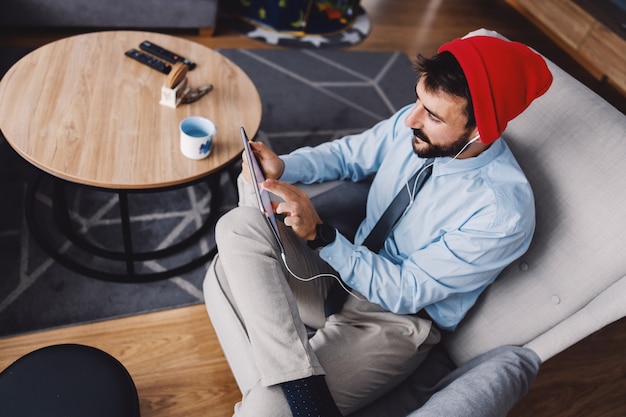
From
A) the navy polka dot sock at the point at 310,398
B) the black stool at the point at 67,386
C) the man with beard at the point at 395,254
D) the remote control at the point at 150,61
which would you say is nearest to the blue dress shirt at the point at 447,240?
the man with beard at the point at 395,254

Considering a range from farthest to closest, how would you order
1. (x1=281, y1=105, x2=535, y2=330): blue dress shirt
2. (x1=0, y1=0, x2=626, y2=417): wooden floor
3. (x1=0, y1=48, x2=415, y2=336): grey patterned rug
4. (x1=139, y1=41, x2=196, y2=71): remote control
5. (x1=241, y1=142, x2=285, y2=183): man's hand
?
1. (x1=139, y1=41, x2=196, y2=71): remote control
2. (x1=0, y1=48, x2=415, y2=336): grey patterned rug
3. (x1=0, y1=0, x2=626, y2=417): wooden floor
4. (x1=241, y1=142, x2=285, y2=183): man's hand
5. (x1=281, y1=105, x2=535, y2=330): blue dress shirt

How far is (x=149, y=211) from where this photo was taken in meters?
1.86

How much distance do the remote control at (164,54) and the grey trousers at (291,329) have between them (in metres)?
0.73

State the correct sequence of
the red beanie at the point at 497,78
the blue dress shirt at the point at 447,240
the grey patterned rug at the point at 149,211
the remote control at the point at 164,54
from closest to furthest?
1. the red beanie at the point at 497,78
2. the blue dress shirt at the point at 447,240
3. the grey patterned rug at the point at 149,211
4. the remote control at the point at 164,54

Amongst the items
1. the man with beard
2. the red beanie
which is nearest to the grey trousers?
the man with beard

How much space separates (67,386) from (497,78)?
1098 mm

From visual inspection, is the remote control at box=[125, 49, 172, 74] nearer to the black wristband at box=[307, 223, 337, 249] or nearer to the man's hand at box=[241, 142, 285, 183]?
the man's hand at box=[241, 142, 285, 183]

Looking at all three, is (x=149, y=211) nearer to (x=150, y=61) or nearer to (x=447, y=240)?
(x=150, y=61)

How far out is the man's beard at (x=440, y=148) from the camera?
109 cm

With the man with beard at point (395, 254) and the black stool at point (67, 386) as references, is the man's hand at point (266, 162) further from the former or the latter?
the black stool at point (67, 386)

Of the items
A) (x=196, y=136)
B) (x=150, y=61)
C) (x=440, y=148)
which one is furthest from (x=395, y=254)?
(x=150, y=61)

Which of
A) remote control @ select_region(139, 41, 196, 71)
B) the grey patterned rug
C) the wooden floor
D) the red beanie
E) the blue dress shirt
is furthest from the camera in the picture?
remote control @ select_region(139, 41, 196, 71)

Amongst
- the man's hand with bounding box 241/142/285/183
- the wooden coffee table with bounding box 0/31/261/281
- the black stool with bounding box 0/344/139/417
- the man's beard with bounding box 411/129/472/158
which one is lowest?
the black stool with bounding box 0/344/139/417

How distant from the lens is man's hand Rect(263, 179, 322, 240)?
1.11 meters
